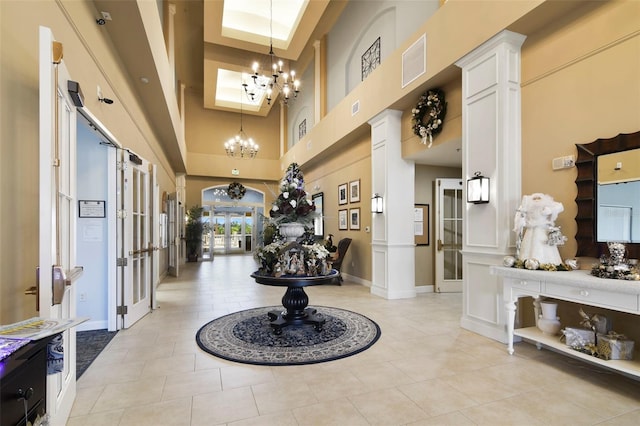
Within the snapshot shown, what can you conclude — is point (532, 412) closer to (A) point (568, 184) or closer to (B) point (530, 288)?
(B) point (530, 288)

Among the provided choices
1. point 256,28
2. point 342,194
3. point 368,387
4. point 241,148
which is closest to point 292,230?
point 368,387

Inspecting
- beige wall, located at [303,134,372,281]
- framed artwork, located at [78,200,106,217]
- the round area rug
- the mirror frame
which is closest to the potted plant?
beige wall, located at [303,134,372,281]

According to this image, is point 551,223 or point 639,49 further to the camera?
point 551,223

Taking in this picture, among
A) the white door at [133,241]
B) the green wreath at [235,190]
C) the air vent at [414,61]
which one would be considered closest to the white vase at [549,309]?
the air vent at [414,61]

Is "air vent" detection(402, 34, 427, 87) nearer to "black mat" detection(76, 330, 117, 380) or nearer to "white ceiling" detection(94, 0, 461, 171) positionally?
"white ceiling" detection(94, 0, 461, 171)

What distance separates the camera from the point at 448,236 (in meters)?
6.39

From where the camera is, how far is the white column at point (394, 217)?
227 inches

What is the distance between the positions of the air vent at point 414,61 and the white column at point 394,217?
33.0 inches

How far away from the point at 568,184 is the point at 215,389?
148 inches

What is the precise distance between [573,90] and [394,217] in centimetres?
321

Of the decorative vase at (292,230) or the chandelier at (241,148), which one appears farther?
the chandelier at (241,148)

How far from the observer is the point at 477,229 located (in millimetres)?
3824

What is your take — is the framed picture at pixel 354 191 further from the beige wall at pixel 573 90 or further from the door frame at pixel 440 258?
the beige wall at pixel 573 90

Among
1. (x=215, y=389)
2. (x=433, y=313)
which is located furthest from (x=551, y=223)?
(x=215, y=389)
